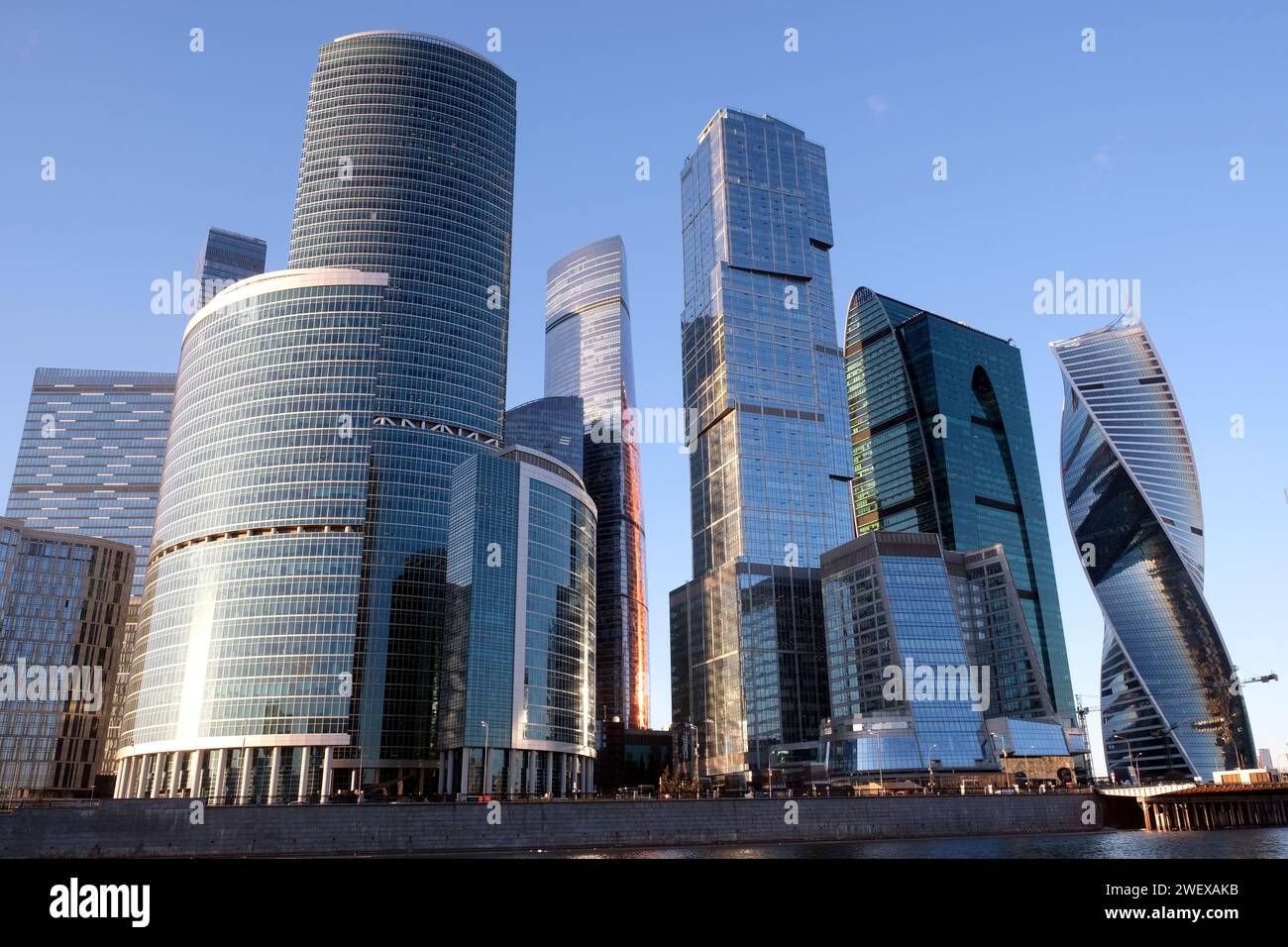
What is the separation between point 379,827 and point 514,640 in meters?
63.7

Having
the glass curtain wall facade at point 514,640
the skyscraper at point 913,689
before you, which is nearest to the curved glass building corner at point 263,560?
the glass curtain wall facade at point 514,640

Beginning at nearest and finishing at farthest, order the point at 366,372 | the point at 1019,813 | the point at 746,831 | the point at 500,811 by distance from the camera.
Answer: the point at 500,811, the point at 746,831, the point at 1019,813, the point at 366,372

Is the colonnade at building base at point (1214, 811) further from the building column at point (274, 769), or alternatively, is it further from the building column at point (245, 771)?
the building column at point (245, 771)

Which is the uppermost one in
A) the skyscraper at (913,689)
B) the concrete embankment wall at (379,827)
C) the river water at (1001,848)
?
the skyscraper at (913,689)

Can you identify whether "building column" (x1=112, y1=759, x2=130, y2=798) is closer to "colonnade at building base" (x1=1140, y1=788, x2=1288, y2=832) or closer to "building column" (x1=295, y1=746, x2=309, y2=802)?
"building column" (x1=295, y1=746, x2=309, y2=802)

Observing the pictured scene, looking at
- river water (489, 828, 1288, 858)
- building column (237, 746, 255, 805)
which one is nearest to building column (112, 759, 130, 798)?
building column (237, 746, 255, 805)

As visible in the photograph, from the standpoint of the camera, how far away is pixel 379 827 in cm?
10119

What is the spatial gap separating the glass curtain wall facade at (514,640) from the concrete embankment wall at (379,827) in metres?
53.0

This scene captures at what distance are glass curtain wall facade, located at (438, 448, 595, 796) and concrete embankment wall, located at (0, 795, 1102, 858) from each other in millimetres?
52990

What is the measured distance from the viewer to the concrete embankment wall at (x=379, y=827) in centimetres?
10019

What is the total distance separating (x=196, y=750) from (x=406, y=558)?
49938mm
